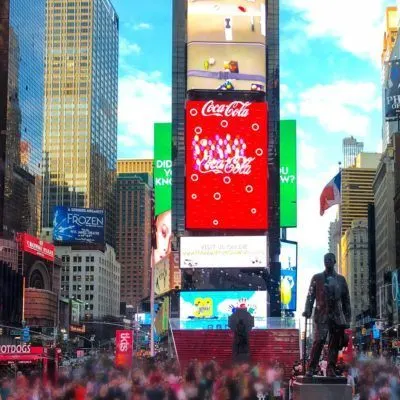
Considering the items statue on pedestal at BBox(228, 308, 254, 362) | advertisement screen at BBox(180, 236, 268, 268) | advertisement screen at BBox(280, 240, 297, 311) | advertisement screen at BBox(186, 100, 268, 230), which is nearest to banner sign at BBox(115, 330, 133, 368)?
statue on pedestal at BBox(228, 308, 254, 362)

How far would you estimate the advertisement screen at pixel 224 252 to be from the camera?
7231 centimetres

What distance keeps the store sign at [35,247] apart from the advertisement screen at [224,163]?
6446 cm

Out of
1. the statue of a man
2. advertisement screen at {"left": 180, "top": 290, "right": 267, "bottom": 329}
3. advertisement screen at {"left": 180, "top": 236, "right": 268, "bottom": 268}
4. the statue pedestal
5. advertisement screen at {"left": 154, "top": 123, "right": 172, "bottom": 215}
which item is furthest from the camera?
advertisement screen at {"left": 154, "top": 123, "right": 172, "bottom": 215}

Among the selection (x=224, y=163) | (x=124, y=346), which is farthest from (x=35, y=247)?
(x=124, y=346)

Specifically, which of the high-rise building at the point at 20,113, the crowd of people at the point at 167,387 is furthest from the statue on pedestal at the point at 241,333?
the high-rise building at the point at 20,113

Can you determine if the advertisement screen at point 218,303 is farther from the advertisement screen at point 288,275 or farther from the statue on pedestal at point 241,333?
the advertisement screen at point 288,275

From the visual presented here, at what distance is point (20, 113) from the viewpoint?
170625 mm

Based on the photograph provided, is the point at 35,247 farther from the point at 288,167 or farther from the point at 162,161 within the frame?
the point at 288,167

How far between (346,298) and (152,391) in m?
3.94

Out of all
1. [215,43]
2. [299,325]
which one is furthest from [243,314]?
[215,43]

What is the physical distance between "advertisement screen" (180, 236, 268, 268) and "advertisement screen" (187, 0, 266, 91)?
12.6 meters

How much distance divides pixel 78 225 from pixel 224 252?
11002 centimetres

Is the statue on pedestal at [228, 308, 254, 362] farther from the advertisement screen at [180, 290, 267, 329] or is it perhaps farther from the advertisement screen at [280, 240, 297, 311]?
the advertisement screen at [280, 240, 297, 311]

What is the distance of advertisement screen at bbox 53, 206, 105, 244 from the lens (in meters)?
174
